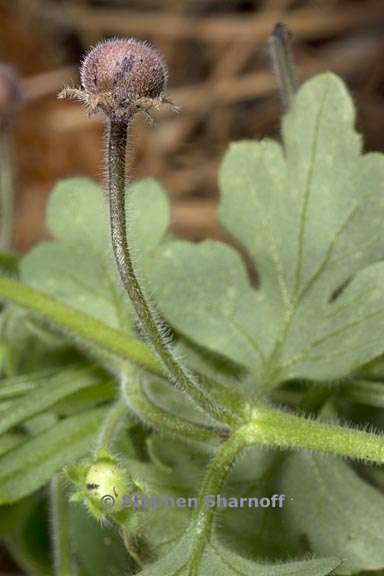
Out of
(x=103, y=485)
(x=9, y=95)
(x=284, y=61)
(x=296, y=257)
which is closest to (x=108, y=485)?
(x=103, y=485)

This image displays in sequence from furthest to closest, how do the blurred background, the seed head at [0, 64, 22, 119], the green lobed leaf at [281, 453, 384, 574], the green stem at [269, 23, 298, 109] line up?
the blurred background
the seed head at [0, 64, 22, 119]
the green stem at [269, 23, 298, 109]
the green lobed leaf at [281, 453, 384, 574]

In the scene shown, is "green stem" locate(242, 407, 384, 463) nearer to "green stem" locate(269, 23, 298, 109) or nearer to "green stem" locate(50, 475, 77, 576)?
"green stem" locate(50, 475, 77, 576)

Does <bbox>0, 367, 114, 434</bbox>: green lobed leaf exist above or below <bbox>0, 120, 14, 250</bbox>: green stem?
below

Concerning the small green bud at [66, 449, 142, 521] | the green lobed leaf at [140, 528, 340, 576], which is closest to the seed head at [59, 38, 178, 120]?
the small green bud at [66, 449, 142, 521]

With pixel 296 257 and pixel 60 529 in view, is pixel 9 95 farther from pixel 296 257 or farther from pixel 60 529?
pixel 60 529

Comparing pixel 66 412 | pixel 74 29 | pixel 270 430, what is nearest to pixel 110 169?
pixel 270 430

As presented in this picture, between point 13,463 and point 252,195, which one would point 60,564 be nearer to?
point 13,463

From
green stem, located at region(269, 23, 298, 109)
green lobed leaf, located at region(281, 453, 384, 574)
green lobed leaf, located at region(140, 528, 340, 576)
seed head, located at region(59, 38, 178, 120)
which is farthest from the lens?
green stem, located at region(269, 23, 298, 109)
